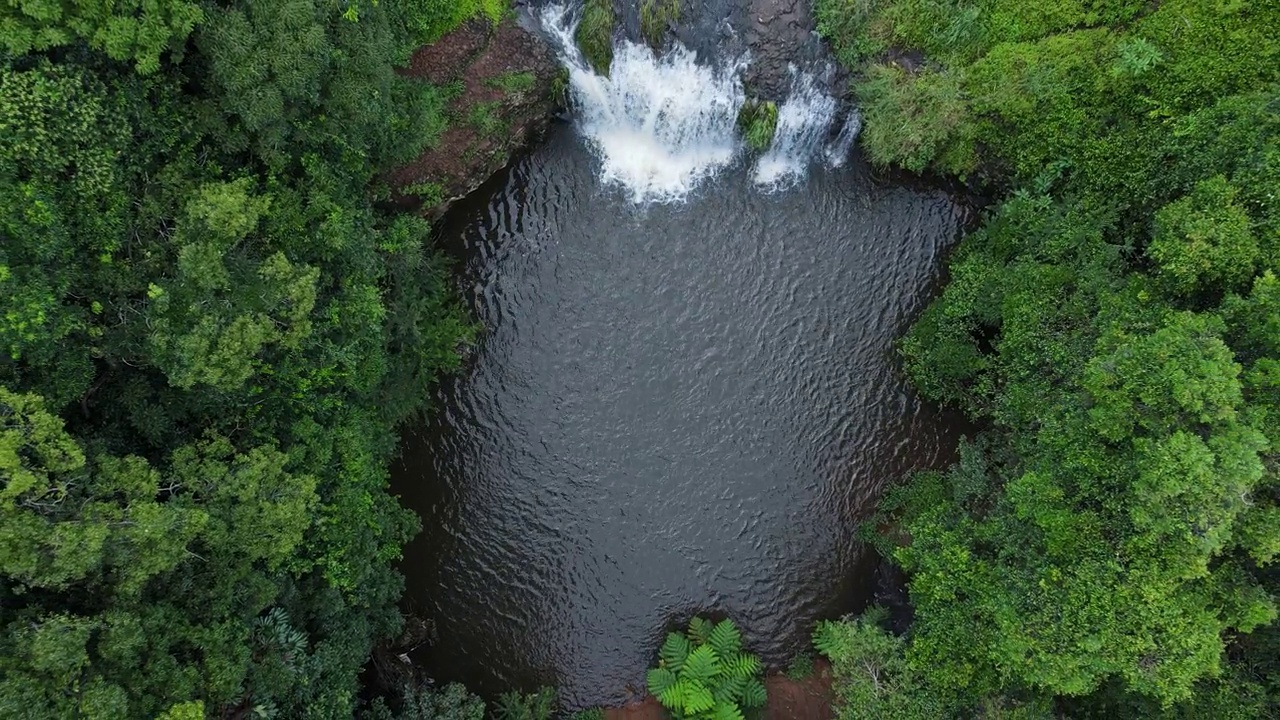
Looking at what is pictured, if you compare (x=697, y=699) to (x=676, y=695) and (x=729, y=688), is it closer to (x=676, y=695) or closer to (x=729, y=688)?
(x=676, y=695)

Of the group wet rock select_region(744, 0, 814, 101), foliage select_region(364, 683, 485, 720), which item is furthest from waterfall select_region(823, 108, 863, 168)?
foliage select_region(364, 683, 485, 720)

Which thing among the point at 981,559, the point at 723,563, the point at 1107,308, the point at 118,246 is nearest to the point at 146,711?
the point at 118,246

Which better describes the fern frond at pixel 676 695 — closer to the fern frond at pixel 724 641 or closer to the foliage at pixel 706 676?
the foliage at pixel 706 676

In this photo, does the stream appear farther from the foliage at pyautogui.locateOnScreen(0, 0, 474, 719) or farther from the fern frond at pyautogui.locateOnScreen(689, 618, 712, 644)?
the foliage at pyautogui.locateOnScreen(0, 0, 474, 719)

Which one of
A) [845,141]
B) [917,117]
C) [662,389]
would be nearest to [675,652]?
[662,389]

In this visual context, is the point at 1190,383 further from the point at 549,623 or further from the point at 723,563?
the point at 549,623
